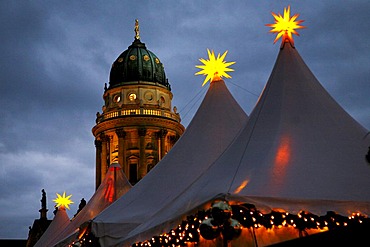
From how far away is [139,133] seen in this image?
56.7m

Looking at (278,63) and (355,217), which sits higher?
(278,63)

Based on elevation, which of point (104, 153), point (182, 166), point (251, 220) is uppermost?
point (104, 153)

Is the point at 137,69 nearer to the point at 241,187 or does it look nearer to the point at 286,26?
the point at 286,26

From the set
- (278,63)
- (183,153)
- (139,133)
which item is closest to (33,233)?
(139,133)

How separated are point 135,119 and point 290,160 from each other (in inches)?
1827

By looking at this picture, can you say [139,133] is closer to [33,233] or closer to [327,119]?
[33,233]

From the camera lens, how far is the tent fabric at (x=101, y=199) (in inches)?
800

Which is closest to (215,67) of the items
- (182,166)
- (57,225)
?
(182,166)

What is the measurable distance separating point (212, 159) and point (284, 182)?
498 centimetres

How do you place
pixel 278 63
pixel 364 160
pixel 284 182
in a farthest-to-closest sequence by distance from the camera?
pixel 278 63 → pixel 364 160 → pixel 284 182

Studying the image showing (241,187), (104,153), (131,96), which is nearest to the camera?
(241,187)

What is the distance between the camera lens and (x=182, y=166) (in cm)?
1538

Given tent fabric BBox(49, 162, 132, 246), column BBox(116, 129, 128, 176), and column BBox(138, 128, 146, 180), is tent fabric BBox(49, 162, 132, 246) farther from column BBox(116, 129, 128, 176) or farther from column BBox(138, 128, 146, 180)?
column BBox(116, 129, 128, 176)

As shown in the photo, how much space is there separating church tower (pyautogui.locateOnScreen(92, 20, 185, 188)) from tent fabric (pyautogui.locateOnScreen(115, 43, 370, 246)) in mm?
43975
